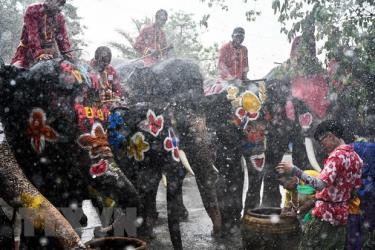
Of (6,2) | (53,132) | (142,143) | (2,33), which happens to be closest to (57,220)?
(53,132)

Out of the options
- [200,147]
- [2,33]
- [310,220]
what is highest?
[2,33]

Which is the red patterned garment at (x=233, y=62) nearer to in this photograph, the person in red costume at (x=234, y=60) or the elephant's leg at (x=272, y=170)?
the person in red costume at (x=234, y=60)

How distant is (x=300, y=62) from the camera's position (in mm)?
7168

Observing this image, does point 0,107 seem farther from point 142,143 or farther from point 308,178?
point 308,178

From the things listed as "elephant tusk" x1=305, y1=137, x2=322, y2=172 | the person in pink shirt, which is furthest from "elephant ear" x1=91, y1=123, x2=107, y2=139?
"elephant tusk" x1=305, y1=137, x2=322, y2=172

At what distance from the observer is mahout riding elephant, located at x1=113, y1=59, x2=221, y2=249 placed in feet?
17.4

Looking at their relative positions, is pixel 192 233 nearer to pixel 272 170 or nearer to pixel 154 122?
pixel 154 122

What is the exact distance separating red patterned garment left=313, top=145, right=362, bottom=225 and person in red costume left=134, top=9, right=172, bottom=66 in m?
5.53

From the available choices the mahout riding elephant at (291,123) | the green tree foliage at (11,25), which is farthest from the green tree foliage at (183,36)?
the mahout riding elephant at (291,123)

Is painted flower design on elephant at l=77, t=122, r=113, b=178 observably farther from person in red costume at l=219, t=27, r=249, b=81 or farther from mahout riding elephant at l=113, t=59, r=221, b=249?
person in red costume at l=219, t=27, r=249, b=81

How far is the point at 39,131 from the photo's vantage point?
151 inches

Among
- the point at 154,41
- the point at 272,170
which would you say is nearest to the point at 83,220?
the point at 272,170

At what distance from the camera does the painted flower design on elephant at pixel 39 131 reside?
3.81 m

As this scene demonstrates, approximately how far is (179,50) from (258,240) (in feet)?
73.7
